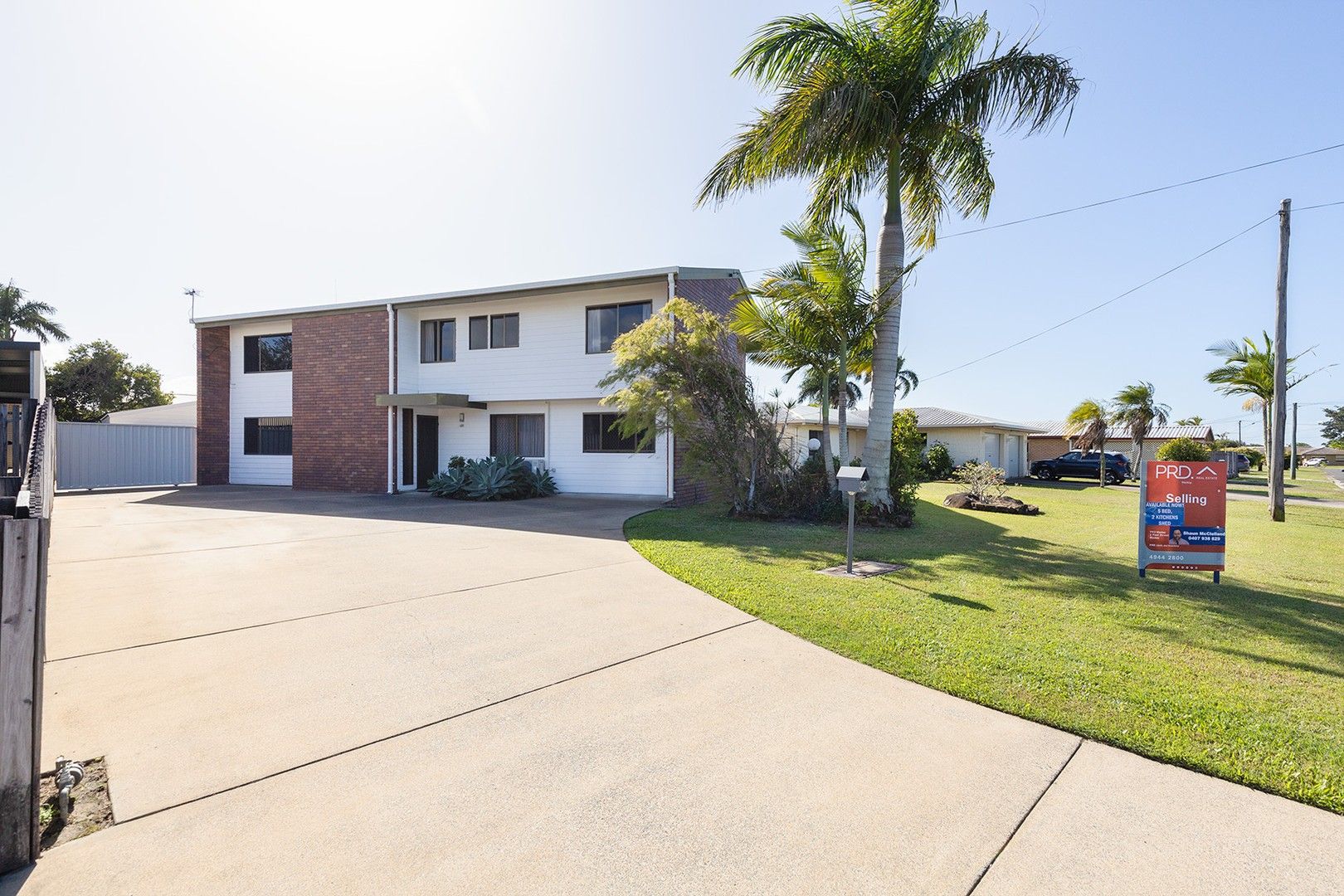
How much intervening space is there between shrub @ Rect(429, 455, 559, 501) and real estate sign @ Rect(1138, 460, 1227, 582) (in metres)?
12.8

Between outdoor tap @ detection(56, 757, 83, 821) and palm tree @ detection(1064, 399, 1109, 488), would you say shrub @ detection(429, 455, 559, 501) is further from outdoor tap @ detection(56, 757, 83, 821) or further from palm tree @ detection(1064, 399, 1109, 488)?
palm tree @ detection(1064, 399, 1109, 488)

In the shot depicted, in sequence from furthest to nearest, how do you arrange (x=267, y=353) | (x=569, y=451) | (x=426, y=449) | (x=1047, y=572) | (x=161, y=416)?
(x=161, y=416)
(x=267, y=353)
(x=426, y=449)
(x=569, y=451)
(x=1047, y=572)

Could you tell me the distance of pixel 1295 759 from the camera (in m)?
3.05

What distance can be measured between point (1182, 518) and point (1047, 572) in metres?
1.48

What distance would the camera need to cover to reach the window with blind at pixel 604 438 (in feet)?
55.6

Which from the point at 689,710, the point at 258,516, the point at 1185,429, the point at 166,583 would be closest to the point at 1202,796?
the point at 689,710

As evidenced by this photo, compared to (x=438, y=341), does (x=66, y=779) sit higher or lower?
lower

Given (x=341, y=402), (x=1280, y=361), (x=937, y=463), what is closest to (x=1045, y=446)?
(x=937, y=463)

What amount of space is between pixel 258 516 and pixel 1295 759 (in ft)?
45.9

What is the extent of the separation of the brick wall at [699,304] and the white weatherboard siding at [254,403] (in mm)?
12295

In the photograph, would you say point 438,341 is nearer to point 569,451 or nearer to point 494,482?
point 569,451

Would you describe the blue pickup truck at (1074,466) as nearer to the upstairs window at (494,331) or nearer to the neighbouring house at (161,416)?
the upstairs window at (494,331)

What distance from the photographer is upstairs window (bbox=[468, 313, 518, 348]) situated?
17.9 m

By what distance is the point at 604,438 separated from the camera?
56.6 ft
